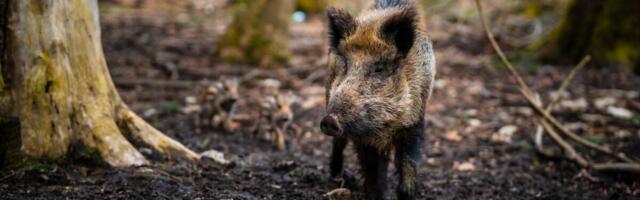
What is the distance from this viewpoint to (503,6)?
16281 mm

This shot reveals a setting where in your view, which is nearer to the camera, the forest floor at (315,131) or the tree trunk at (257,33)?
the forest floor at (315,131)

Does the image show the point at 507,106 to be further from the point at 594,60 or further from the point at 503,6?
the point at 503,6

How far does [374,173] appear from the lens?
16.3 feet

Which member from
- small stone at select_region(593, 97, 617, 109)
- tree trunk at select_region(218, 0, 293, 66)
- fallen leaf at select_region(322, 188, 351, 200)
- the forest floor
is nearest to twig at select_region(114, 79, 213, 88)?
the forest floor

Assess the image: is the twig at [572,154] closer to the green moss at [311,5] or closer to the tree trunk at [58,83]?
the tree trunk at [58,83]

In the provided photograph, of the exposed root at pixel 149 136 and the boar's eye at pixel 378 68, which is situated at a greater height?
the boar's eye at pixel 378 68

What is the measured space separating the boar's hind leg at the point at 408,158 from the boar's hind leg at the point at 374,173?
214 mm

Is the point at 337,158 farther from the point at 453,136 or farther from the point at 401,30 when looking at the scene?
the point at 453,136

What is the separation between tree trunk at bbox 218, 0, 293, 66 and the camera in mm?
10875

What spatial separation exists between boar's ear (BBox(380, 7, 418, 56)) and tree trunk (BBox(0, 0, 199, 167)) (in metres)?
2.06

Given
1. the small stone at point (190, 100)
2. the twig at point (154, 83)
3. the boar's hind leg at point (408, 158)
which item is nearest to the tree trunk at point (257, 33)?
the twig at point (154, 83)

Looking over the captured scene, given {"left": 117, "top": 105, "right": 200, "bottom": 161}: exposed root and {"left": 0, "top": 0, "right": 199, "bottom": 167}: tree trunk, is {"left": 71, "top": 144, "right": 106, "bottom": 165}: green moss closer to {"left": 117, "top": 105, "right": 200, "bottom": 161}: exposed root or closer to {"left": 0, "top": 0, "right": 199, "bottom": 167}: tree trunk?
{"left": 0, "top": 0, "right": 199, "bottom": 167}: tree trunk

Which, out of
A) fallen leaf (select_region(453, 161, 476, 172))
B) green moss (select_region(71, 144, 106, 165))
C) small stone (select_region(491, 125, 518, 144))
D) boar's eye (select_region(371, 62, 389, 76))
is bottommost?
fallen leaf (select_region(453, 161, 476, 172))

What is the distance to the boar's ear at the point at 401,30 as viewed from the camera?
14.9 ft
